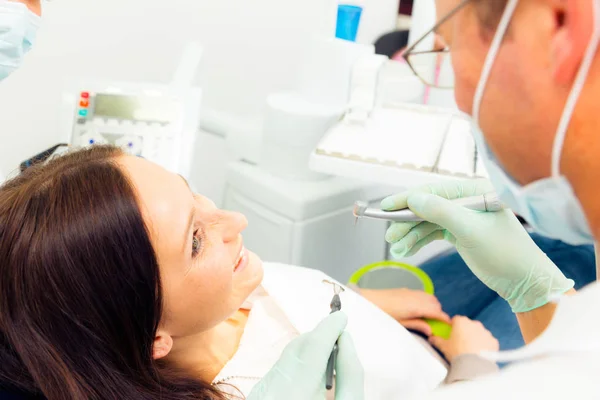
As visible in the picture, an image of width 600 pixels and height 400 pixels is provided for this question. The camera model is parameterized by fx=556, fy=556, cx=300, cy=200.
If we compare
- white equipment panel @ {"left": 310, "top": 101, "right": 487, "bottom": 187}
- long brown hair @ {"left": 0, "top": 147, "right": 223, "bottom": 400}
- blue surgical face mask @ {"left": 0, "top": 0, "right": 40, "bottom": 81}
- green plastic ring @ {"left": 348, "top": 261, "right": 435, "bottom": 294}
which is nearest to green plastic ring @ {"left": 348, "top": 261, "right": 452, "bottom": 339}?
green plastic ring @ {"left": 348, "top": 261, "right": 435, "bottom": 294}

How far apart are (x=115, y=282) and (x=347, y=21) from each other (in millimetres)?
1068

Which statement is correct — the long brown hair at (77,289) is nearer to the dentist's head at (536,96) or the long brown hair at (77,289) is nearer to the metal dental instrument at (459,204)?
the metal dental instrument at (459,204)

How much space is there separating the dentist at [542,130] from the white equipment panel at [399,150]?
2.16 feet

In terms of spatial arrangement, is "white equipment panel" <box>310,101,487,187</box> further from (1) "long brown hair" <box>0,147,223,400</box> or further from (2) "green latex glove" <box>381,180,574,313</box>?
(1) "long brown hair" <box>0,147,223,400</box>

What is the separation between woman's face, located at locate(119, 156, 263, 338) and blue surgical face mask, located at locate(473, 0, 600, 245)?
0.50 metres

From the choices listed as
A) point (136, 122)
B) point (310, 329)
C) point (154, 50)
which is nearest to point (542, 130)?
point (310, 329)

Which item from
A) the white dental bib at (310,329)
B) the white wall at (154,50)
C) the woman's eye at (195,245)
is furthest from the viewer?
the white wall at (154,50)

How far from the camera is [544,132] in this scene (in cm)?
50

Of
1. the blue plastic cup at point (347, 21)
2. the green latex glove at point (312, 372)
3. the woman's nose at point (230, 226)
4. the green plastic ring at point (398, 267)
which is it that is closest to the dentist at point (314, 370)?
the green latex glove at point (312, 372)

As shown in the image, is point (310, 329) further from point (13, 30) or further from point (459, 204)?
point (13, 30)

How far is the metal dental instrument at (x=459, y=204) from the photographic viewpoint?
0.89 m

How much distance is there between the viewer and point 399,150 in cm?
134

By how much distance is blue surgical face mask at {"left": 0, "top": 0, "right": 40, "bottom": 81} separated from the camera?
108cm

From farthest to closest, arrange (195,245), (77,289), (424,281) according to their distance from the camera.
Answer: (424,281), (195,245), (77,289)
